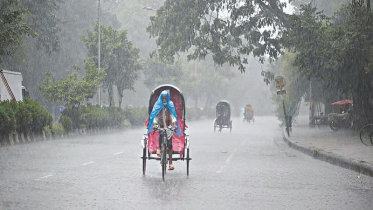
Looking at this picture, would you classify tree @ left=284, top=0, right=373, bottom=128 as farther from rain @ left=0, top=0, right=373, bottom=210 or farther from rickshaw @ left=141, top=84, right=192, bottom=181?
rickshaw @ left=141, top=84, right=192, bottom=181

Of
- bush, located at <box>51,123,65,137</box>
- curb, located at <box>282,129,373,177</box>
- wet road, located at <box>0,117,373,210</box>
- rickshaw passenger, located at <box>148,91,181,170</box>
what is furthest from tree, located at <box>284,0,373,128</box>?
rickshaw passenger, located at <box>148,91,181,170</box>

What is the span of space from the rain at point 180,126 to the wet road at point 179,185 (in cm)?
3

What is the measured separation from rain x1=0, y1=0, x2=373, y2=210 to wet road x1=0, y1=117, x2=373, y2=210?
0.03 metres

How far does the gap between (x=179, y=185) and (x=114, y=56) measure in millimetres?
36835

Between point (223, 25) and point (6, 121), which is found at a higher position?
point (223, 25)

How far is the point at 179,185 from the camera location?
11.5 metres

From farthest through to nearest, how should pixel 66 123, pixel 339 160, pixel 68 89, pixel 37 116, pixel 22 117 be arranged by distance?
pixel 68 89 < pixel 66 123 < pixel 37 116 < pixel 22 117 < pixel 339 160

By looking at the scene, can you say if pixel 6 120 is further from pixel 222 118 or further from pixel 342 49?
pixel 222 118

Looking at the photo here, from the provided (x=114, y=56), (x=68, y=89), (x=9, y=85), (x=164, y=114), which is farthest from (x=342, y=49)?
(x=114, y=56)

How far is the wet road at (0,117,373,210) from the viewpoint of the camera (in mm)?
9289

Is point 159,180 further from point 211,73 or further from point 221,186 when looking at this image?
point 211,73

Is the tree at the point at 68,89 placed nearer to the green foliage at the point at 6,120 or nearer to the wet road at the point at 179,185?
the green foliage at the point at 6,120

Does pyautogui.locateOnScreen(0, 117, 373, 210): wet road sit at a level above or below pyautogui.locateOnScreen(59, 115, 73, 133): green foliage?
below

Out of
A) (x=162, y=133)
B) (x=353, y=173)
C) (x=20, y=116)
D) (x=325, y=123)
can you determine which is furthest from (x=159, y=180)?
(x=325, y=123)
